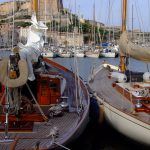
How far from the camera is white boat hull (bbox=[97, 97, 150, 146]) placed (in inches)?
474

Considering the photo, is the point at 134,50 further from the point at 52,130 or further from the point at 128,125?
the point at 52,130

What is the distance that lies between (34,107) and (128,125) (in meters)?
2.91

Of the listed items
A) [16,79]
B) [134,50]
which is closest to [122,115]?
[16,79]

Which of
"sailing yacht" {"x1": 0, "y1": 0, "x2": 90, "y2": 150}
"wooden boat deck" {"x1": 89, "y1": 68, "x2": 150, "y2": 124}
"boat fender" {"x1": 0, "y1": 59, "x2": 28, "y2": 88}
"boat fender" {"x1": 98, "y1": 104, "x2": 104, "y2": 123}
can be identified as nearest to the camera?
"sailing yacht" {"x1": 0, "y1": 0, "x2": 90, "y2": 150}

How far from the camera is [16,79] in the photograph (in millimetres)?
10656

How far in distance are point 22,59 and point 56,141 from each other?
2769 mm

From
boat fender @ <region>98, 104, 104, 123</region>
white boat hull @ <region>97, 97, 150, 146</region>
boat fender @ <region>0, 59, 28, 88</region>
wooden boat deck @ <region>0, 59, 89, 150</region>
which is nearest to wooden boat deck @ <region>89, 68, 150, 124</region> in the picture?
white boat hull @ <region>97, 97, 150, 146</region>

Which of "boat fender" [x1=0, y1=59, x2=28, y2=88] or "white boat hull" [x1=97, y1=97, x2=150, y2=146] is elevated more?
"boat fender" [x1=0, y1=59, x2=28, y2=88]

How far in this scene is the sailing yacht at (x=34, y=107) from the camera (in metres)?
9.76

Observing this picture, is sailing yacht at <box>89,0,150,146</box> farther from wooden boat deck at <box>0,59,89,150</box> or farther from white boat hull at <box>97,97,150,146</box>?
wooden boat deck at <box>0,59,89,150</box>

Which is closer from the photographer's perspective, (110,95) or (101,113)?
(101,113)

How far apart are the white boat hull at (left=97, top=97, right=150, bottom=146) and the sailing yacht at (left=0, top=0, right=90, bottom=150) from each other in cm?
104

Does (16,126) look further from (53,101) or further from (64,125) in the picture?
(53,101)

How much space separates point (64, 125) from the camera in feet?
35.6
